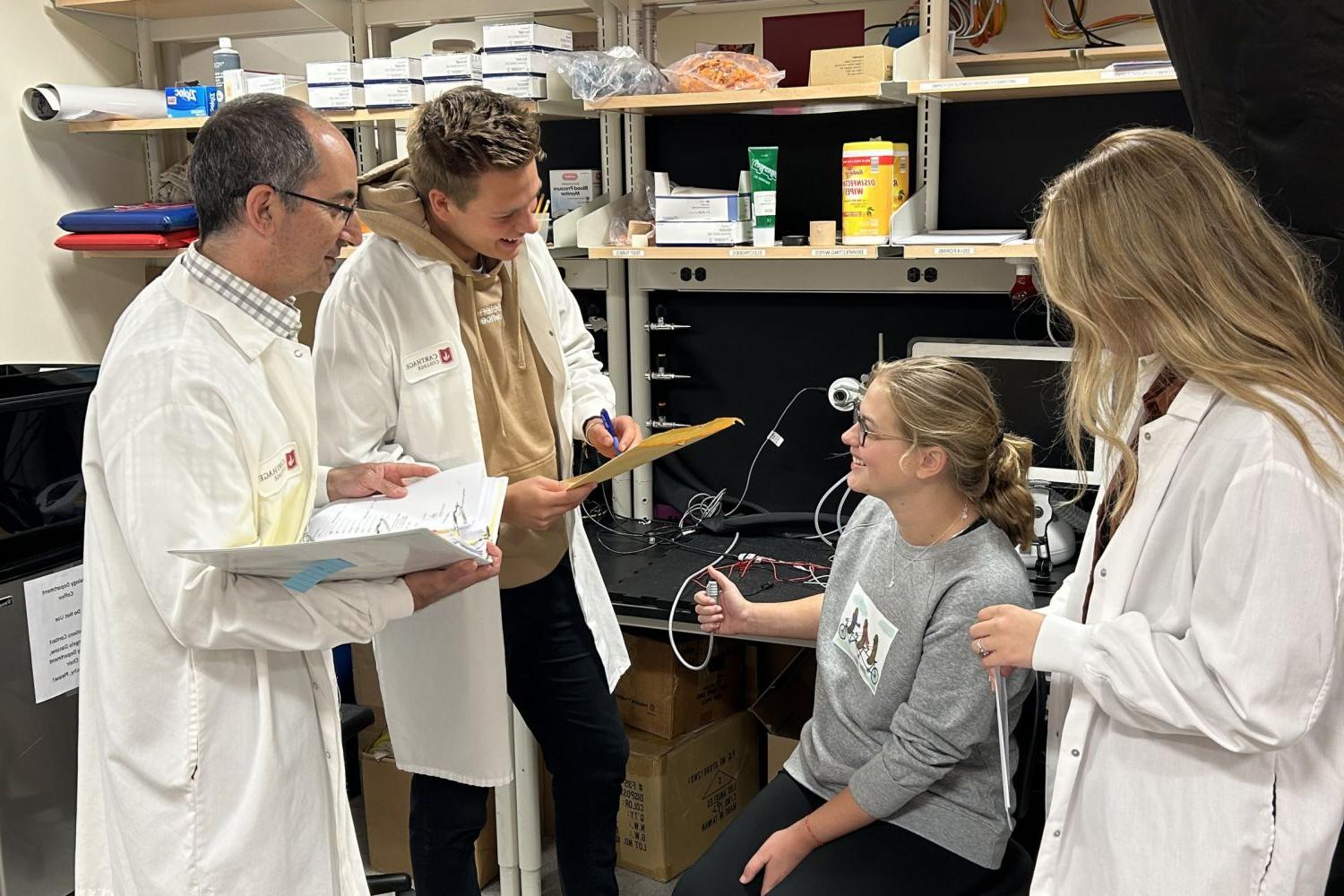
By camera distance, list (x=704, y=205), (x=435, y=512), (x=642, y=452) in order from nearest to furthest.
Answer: (x=435, y=512) → (x=642, y=452) → (x=704, y=205)

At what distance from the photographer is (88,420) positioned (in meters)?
1.41

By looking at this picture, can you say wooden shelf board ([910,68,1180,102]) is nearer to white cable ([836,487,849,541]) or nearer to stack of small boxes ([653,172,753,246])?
stack of small boxes ([653,172,753,246])

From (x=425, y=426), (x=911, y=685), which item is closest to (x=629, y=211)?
(x=425, y=426)

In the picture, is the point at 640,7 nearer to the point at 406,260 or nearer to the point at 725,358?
the point at 725,358

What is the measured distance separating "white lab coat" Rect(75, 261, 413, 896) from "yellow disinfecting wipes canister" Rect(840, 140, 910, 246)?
4.22 ft

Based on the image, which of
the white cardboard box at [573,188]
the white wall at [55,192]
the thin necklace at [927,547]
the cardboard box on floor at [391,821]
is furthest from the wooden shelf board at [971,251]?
the white wall at [55,192]

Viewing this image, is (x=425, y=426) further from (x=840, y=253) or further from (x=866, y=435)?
(x=840, y=253)

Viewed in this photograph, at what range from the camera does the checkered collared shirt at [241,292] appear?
1.43 metres

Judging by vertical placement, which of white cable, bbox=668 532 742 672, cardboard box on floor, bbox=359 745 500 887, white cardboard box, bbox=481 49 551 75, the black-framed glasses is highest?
white cardboard box, bbox=481 49 551 75

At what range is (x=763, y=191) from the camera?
2484 millimetres

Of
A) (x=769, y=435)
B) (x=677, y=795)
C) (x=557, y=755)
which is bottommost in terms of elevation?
(x=677, y=795)

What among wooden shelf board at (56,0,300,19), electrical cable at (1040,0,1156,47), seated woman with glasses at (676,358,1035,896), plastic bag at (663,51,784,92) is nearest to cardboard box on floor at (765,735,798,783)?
seated woman with glasses at (676,358,1035,896)

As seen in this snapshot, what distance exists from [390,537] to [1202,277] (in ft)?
2.97

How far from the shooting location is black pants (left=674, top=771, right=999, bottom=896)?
171 centimetres
